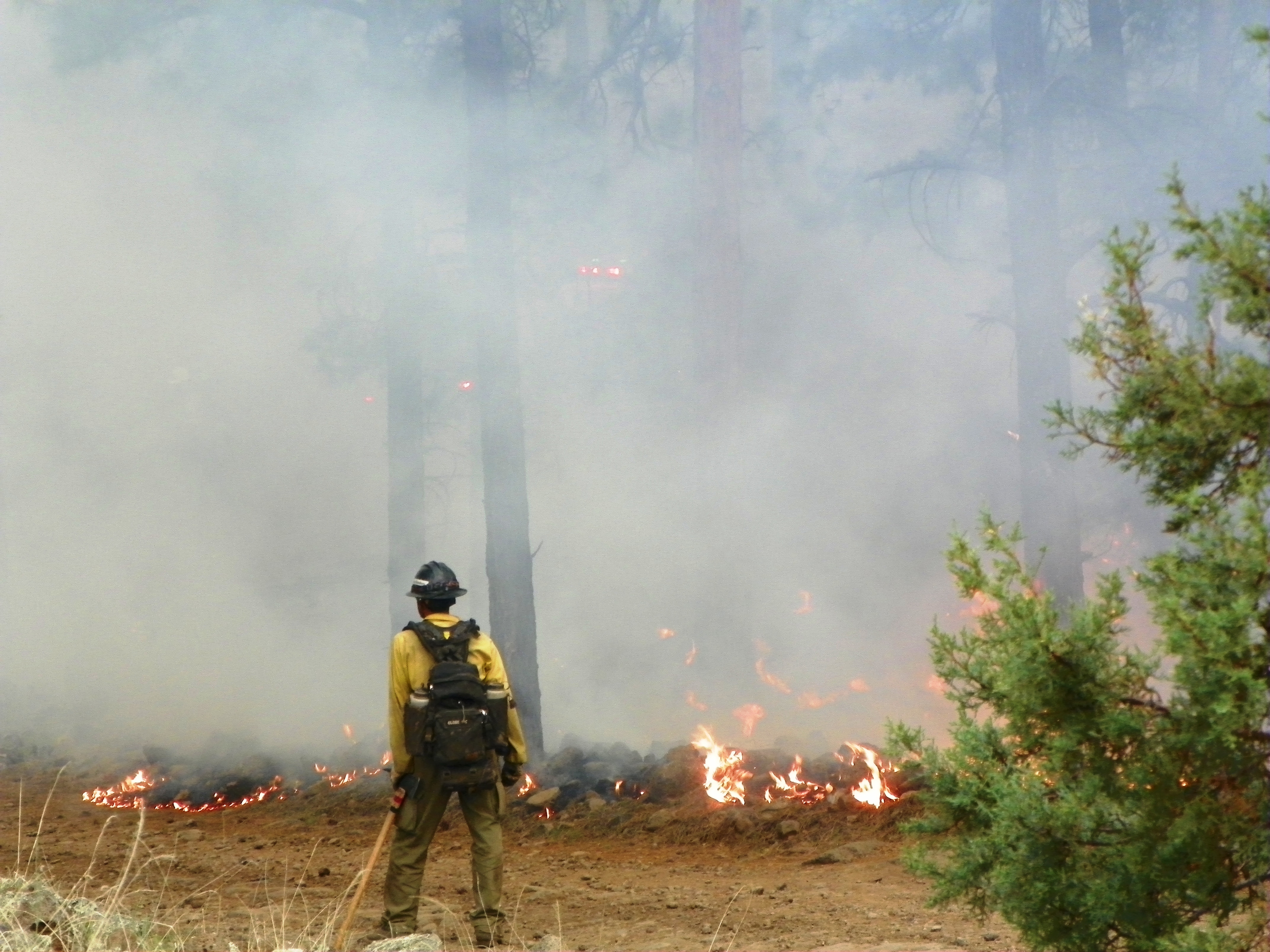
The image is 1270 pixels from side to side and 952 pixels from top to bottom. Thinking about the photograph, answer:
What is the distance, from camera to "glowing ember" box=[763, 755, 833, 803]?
9164 millimetres

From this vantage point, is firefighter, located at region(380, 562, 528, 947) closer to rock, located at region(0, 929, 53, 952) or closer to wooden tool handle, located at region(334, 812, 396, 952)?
wooden tool handle, located at region(334, 812, 396, 952)

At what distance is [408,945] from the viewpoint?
16.8ft

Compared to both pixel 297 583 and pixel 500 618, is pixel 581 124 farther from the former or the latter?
pixel 297 583

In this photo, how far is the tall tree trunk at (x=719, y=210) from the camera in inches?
516

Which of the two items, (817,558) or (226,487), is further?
(226,487)

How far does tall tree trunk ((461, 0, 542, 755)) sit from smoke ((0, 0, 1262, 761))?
1534 millimetres

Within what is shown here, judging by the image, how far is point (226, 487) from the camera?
73.2 ft

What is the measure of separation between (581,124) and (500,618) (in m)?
6.85

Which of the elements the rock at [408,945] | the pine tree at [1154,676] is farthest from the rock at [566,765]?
the pine tree at [1154,676]

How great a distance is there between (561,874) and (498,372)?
4951 mm

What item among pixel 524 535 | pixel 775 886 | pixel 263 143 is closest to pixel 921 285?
pixel 524 535

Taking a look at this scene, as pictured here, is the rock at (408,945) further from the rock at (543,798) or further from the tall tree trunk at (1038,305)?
the tall tree trunk at (1038,305)

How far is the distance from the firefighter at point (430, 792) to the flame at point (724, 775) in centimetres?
363

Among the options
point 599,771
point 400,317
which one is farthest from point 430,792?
point 400,317
